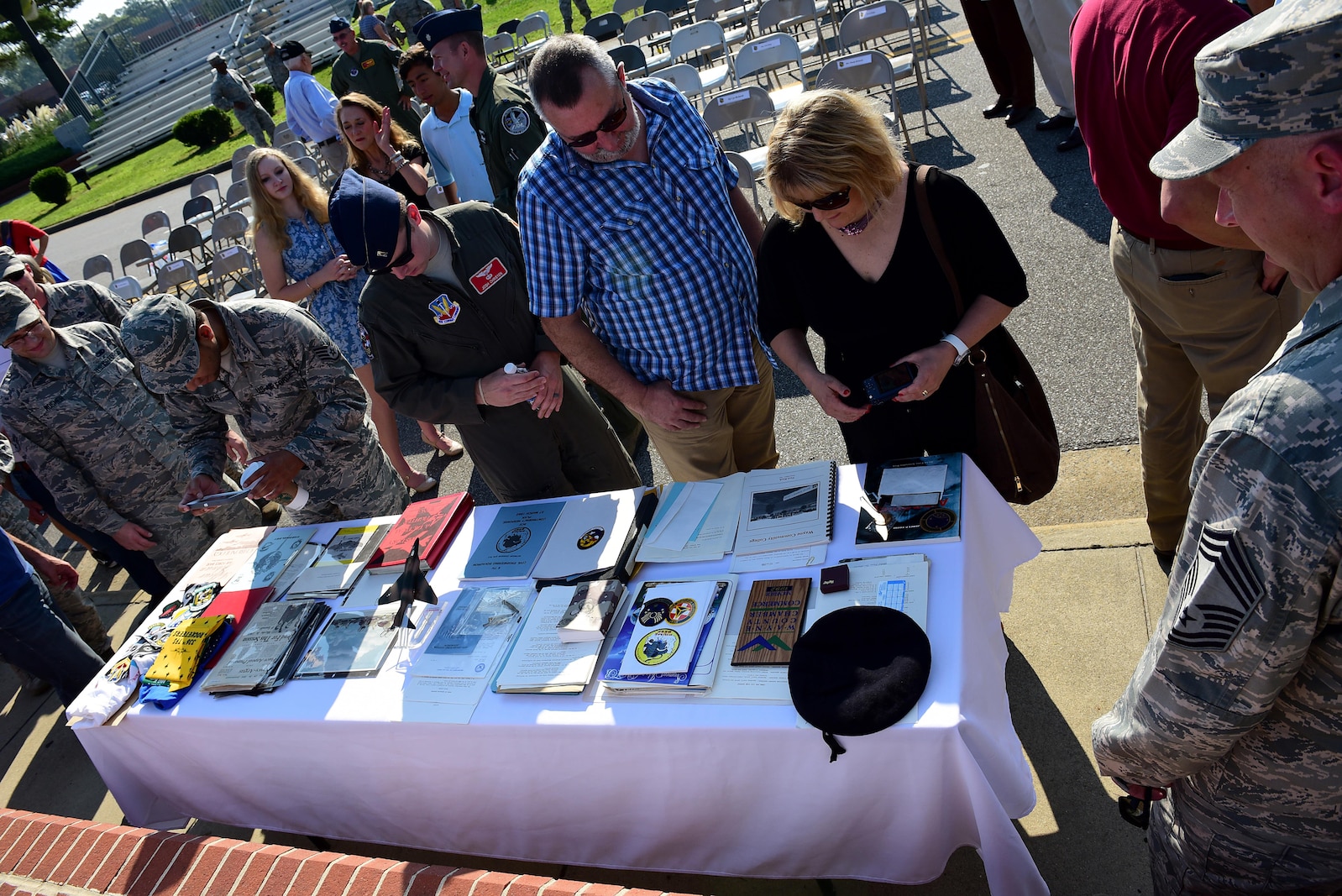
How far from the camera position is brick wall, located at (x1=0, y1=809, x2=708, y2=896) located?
1803 millimetres

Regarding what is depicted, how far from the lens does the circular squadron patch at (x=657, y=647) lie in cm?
195

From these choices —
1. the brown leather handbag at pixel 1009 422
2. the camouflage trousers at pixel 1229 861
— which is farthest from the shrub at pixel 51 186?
the camouflage trousers at pixel 1229 861

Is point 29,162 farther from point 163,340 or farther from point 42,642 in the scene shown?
point 163,340

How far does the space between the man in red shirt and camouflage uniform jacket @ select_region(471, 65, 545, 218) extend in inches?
112

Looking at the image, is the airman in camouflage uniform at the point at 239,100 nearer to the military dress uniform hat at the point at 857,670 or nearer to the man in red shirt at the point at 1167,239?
the man in red shirt at the point at 1167,239

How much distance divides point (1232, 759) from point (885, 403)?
1.35 m

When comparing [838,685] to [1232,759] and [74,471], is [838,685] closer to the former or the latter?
[1232,759]

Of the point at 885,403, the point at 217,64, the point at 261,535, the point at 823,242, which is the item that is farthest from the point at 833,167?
the point at 217,64

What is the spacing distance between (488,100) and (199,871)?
3.81 m

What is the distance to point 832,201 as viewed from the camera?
81.4 inches

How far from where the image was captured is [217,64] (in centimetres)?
996

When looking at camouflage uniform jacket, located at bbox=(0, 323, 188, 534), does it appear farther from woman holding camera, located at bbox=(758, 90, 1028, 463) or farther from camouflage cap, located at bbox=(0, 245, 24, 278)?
woman holding camera, located at bbox=(758, 90, 1028, 463)

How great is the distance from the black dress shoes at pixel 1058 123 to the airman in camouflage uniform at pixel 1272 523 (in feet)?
18.1

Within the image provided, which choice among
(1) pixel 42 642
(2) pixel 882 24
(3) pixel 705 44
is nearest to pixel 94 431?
(1) pixel 42 642
